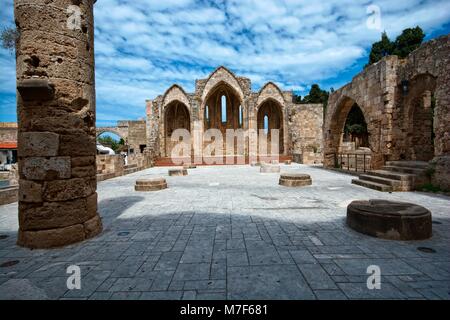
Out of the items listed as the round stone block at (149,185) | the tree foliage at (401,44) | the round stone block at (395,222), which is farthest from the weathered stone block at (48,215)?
the tree foliage at (401,44)

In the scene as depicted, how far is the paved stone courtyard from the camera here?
2303 millimetres

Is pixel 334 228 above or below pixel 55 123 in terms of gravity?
below

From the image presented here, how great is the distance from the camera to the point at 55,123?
3488mm

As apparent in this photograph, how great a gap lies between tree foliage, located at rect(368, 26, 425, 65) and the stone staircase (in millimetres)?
28716

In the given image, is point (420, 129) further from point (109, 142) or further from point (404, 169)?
point (109, 142)

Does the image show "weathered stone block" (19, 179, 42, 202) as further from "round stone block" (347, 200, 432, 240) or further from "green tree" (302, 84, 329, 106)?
"green tree" (302, 84, 329, 106)

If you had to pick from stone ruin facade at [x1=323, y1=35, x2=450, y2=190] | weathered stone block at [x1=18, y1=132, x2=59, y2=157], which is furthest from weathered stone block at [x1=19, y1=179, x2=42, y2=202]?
stone ruin facade at [x1=323, y1=35, x2=450, y2=190]

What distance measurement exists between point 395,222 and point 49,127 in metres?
5.53

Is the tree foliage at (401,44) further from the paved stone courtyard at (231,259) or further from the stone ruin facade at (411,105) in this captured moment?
the paved stone courtyard at (231,259)

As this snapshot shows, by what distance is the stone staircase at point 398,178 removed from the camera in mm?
7145
